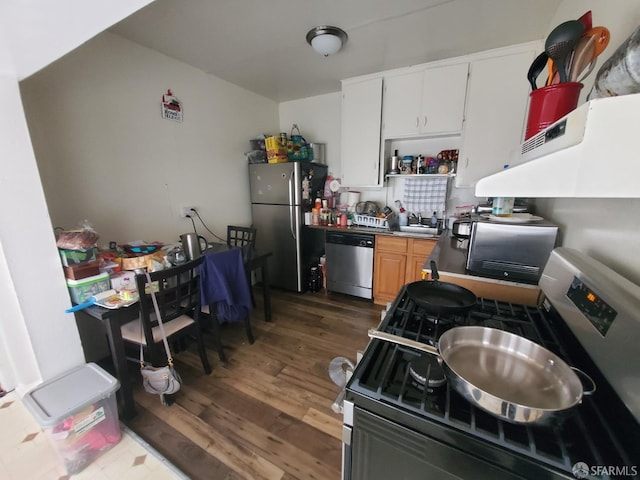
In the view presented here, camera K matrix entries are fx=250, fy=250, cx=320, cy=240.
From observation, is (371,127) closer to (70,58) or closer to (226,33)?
(226,33)

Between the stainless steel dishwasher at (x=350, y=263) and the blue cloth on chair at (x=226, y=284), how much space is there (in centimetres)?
126

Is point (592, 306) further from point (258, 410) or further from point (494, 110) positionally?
point (494, 110)

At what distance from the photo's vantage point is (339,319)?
2.68m

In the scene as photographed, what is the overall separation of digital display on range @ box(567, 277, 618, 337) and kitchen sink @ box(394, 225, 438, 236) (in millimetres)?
2013

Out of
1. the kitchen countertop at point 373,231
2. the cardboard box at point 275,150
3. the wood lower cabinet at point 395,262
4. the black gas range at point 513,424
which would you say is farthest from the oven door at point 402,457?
the cardboard box at point 275,150

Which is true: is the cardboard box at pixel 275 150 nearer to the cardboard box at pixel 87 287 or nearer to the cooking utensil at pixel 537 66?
the cardboard box at pixel 87 287

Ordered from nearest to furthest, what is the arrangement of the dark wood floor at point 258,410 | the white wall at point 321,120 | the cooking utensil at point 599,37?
the cooking utensil at point 599,37, the dark wood floor at point 258,410, the white wall at point 321,120

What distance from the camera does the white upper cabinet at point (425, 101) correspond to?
2459 millimetres

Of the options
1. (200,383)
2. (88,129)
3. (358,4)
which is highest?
(358,4)

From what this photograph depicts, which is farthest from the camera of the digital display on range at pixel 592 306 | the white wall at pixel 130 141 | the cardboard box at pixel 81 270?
the white wall at pixel 130 141

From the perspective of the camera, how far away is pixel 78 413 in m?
1.25

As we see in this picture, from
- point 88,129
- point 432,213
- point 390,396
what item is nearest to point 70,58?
point 88,129

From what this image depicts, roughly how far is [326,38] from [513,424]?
2.42 metres

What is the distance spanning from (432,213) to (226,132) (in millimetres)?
2611
